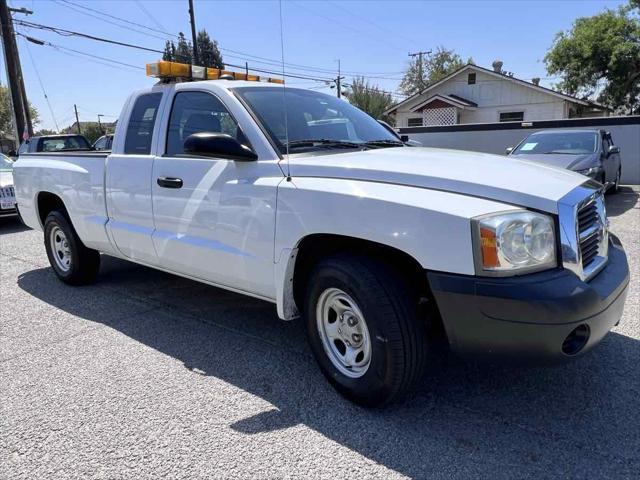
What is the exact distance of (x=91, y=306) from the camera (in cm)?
477

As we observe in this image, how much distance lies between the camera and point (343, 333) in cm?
297

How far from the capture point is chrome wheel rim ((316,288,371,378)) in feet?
9.41

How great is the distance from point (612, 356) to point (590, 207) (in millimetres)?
1246

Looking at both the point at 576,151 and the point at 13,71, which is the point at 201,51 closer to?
the point at 13,71

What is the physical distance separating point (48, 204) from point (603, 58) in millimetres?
30259

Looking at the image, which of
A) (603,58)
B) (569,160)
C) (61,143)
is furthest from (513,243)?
(603,58)

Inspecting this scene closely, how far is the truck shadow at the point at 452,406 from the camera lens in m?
2.43

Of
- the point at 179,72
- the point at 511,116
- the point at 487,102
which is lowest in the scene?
the point at 179,72

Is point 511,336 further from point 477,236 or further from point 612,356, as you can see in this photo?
point 612,356

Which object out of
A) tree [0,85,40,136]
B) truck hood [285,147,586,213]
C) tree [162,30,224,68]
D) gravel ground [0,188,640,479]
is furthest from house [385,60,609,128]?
tree [0,85,40,136]

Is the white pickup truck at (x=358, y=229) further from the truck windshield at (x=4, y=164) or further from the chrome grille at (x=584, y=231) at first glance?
the truck windshield at (x=4, y=164)

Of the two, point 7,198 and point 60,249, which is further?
point 7,198

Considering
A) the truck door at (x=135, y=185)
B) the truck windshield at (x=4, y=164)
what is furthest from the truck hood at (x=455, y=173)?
the truck windshield at (x=4, y=164)

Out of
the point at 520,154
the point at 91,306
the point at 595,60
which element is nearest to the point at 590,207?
the point at 91,306
